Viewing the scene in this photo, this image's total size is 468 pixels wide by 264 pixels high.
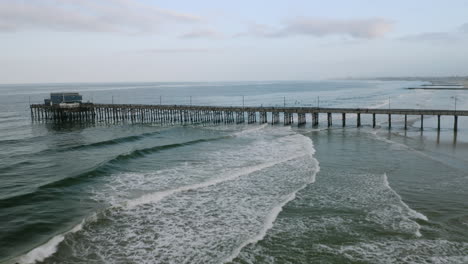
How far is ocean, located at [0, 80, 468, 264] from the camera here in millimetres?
12781

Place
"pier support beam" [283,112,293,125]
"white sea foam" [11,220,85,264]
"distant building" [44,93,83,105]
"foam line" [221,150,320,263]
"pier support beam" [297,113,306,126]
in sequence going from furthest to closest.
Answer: "distant building" [44,93,83,105], "pier support beam" [283,112,293,125], "pier support beam" [297,113,306,126], "foam line" [221,150,320,263], "white sea foam" [11,220,85,264]

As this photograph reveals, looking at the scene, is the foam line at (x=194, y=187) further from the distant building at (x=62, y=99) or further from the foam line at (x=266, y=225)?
the distant building at (x=62, y=99)

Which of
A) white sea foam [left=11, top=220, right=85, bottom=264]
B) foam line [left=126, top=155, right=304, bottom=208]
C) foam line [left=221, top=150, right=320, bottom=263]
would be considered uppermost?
foam line [left=126, top=155, right=304, bottom=208]

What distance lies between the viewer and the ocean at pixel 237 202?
1278cm

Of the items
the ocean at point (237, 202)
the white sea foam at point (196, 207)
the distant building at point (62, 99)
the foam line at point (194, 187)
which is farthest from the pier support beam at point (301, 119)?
the distant building at point (62, 99)

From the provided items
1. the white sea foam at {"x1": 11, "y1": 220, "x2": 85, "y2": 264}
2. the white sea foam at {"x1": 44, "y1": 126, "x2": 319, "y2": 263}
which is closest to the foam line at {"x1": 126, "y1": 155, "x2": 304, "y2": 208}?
the white sea foam at {"x1": 44, "y1": 126, "x2": 319, "y2": 263}

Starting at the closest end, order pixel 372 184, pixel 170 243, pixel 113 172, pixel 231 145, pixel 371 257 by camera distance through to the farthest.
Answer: pixel 371 257
pixel 170 243
pixel 372 184
pixel 113 172
pixel 231 145

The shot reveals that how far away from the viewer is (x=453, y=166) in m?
24.9

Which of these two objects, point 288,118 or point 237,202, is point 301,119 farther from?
point 237,202

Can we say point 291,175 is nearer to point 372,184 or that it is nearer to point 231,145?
point 372,184

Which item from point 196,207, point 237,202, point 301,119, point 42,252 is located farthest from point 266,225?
point 301,119

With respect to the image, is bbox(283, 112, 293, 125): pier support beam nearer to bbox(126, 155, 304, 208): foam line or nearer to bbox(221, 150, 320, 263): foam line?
bbox(126, 155, 304, 208): foam line

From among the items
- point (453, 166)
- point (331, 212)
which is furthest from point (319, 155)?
point (331, 212)

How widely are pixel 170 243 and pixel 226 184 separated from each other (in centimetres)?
809
